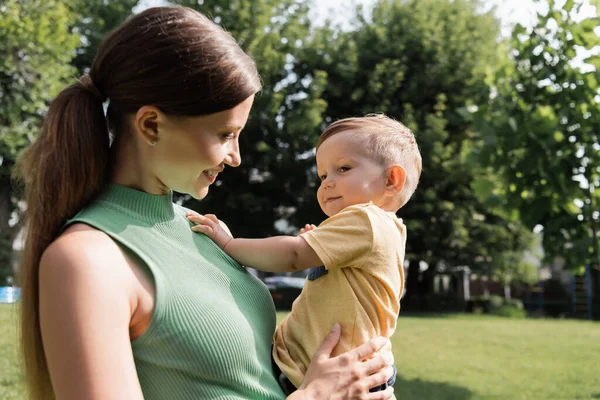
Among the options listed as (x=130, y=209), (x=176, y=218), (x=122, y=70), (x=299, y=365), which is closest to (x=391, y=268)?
(x=299, y=365)

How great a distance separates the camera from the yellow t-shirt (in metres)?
2.05

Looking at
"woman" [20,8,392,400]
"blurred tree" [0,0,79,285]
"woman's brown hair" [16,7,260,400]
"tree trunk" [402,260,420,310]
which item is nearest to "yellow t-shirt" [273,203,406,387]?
"woman" [20,8,392,400]

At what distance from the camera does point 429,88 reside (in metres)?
26.6

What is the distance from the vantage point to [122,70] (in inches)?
68.0

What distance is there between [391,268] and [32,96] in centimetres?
1897

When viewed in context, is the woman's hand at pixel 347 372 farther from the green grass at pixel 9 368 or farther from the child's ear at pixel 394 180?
the green grass at pixel 9 368

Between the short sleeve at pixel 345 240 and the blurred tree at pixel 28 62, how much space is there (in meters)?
17.8

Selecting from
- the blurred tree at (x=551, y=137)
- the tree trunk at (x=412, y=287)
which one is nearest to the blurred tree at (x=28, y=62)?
the blurred tree at (x=551, y=137)

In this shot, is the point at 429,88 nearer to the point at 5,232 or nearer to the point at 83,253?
the point at 5,232

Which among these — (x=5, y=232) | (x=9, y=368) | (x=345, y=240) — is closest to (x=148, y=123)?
(x=345, y=240)

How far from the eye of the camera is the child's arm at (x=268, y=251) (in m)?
2.10

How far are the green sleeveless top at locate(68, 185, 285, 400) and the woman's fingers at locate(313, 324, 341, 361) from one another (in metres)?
0.15

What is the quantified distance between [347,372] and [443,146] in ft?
82.1

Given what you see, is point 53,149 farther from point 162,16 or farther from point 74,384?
point 74,384
